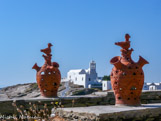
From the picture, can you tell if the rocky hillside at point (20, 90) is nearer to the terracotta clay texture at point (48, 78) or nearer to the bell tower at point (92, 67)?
the terracotta clay texture at point (48, 78)

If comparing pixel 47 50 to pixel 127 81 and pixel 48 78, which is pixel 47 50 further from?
pixel 127 81

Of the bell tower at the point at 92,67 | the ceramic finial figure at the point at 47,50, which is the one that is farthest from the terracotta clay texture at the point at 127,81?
the bell tower at the point at 92,67

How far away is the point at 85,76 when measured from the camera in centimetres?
4753

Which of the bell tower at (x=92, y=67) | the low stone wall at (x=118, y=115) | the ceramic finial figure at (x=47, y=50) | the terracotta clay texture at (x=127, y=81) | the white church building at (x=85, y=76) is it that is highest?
the bell tower at (x=92, y=67)

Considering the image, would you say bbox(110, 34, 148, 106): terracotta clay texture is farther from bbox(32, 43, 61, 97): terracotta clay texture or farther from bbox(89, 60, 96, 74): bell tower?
bbox(89, 60, 96, 74): bell tower

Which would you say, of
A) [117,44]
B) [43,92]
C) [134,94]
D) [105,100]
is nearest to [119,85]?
[134,94]

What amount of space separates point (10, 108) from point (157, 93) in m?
5.72

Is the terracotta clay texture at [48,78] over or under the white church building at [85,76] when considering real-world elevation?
under

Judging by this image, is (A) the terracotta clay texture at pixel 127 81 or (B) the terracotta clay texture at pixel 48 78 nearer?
(A) the terracotta clay texture at pixel 127 81

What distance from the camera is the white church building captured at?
157 ft

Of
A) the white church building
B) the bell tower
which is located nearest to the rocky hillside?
the white church building

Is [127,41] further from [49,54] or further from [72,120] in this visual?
[49,54]

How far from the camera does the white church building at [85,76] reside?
47862 millimetres

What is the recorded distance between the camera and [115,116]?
18.8 ft
